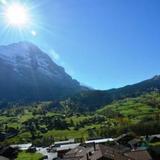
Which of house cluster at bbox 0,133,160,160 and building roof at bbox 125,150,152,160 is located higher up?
house cluster at bbox 0,133,160,160

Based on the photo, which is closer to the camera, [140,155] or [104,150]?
[104,150]

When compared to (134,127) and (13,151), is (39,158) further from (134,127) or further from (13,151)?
(134,127)

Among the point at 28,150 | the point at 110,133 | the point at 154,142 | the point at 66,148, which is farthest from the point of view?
the point at 110,133

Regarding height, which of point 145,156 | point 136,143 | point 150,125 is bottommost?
point 145,156

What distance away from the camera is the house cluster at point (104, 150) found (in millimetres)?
88312

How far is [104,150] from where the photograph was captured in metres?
90.7

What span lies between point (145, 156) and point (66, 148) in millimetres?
50419

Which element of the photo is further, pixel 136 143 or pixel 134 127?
pixel 134 127

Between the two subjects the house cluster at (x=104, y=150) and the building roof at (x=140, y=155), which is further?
the building roof at (x=140, y=155)

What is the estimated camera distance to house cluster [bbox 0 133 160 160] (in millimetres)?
88312

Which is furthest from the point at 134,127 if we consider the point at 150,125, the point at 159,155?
the point at 159,155

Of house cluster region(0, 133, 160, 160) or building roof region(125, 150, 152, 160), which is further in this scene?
building roof region(125, 150, 152, 160)

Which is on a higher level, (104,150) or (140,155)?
(104,150)

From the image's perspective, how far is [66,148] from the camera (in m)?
139
